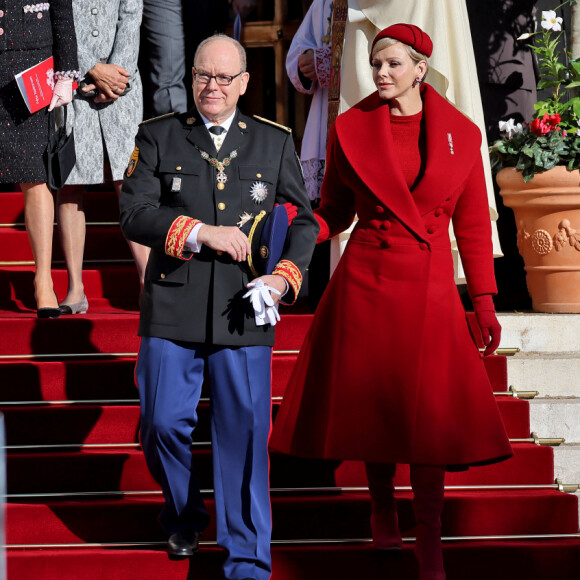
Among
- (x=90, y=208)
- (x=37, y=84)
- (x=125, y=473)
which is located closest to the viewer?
(x=125, y=473)

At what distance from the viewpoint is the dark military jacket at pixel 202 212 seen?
3.69m

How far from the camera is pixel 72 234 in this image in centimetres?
561

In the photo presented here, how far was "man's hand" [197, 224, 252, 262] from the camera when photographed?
355 cm

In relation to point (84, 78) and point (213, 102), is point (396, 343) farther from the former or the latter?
point (84, 78)

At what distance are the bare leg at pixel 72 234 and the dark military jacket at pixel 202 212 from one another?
1.81 meters

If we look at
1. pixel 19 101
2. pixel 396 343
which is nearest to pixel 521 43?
pixel 19 101

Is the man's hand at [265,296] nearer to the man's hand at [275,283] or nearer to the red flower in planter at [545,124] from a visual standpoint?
the man's hand at [275,283]

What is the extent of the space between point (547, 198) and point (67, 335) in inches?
92.0

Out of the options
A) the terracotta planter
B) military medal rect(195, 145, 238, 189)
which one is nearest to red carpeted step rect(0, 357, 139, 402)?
military medal rect(195, 145, 238, 189)

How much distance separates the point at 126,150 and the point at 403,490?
2.30 m

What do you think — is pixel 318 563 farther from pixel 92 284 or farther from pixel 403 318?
pixel 92 284

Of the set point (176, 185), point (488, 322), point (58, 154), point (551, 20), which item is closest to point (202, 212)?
point (176, 185)

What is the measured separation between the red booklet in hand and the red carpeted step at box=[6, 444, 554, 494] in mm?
1643

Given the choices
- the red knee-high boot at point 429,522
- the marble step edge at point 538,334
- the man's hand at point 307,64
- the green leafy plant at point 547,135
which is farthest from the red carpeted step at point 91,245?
the red knee-high boot at point 429,522
